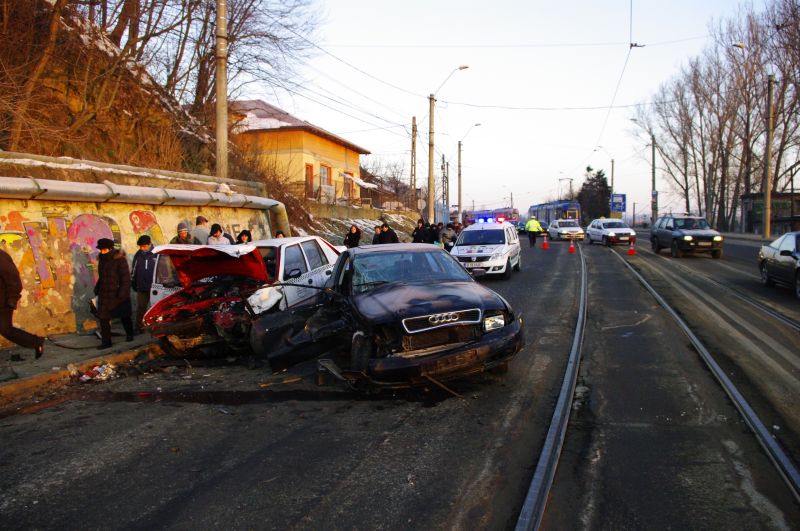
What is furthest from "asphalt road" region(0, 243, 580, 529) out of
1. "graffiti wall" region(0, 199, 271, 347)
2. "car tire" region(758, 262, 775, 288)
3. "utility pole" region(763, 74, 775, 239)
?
"utility pole" region(763, 74, 775, 239)

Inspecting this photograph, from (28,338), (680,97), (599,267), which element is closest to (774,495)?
(28,338)

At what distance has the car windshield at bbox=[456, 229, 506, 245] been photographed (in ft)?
57.1

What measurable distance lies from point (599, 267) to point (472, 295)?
14417mm

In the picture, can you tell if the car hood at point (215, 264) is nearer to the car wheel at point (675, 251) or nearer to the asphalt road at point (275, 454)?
the asphalt road at point (275, 454)

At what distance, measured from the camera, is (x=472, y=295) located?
6.38 meters

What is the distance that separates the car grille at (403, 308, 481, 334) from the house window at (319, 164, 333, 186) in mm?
35438

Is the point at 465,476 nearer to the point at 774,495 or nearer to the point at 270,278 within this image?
the point at 774,495

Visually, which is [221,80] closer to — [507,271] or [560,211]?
[507,271]

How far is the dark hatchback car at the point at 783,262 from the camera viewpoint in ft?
41.1

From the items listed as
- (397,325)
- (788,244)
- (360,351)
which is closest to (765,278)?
(788,244)

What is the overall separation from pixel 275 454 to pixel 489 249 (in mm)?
12548

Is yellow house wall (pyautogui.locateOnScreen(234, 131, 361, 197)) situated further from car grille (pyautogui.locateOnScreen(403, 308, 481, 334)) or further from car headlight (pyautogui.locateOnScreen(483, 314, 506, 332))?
car grille (pyautogui.locateOnScreen(403, 308, 481, 334))

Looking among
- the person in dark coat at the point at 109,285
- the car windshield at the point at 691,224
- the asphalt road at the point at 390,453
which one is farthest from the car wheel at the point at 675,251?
the person in dark coat at the point at 109,285

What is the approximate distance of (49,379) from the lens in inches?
287
